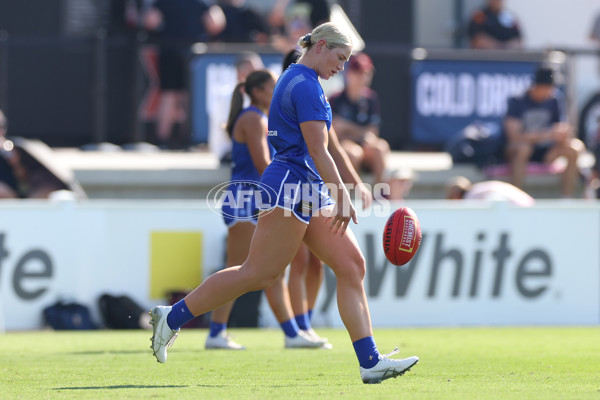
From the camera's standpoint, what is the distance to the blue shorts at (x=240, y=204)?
880 cm

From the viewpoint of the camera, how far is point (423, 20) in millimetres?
18016

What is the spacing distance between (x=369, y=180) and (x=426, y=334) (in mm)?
3657

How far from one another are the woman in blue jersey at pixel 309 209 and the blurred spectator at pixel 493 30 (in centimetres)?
1047

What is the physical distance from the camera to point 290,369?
7.43m

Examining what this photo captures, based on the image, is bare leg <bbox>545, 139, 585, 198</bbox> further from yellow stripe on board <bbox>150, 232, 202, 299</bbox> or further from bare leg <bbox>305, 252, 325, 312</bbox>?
bare leg <bbox>305, 252, 325, 312</bbox>

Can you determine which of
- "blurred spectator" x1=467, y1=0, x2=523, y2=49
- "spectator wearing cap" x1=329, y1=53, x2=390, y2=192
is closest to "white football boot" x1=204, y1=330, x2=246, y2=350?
"spectator wearing cap" x1=329, y1=53, x2=390, y2=192

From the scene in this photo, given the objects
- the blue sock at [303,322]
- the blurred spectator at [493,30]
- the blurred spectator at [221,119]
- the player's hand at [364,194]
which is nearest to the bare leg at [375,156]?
the blurred spectator at [221,119]

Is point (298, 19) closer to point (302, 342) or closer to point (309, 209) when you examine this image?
point (302, 342)

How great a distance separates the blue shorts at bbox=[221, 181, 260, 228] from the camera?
880cm

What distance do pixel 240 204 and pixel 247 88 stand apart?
2.86ft

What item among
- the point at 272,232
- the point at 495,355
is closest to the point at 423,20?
the point at 495,355

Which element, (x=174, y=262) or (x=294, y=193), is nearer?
(x=294, y=193)

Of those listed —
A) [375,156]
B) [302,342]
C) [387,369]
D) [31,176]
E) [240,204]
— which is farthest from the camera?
[375,156]

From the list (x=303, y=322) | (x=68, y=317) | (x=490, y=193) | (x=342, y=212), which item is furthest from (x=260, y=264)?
(x=490, y=193)
